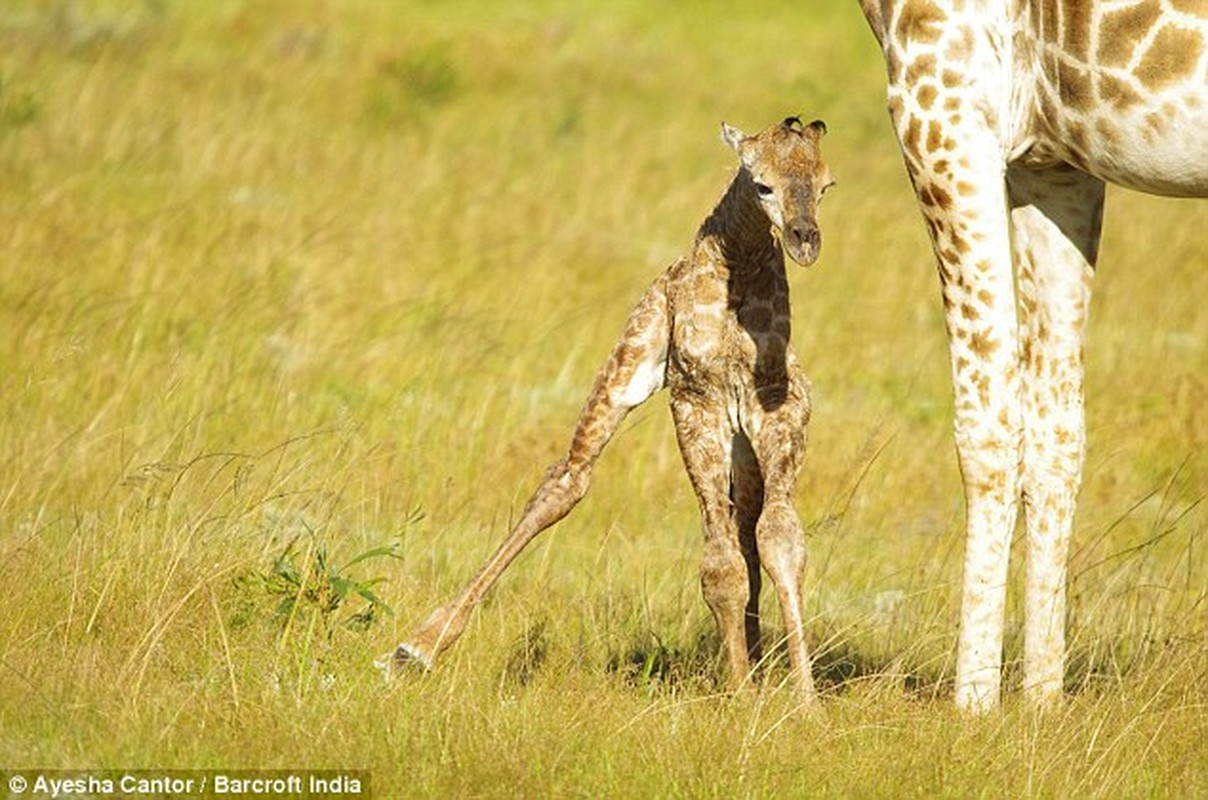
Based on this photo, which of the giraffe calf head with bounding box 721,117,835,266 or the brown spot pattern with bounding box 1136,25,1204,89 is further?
the brown spot pattern with bounding box 1136,25,1204,89

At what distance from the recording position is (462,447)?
34.1 ft

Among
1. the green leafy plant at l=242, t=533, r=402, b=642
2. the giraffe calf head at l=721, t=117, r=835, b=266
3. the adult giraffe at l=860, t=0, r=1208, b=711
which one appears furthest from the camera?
the green leafy plant at l=242, t=533, r=402, b=642

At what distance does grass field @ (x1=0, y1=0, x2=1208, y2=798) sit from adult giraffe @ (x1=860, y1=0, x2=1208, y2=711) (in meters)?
0.67

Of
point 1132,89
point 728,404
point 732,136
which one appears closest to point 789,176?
point 732,136

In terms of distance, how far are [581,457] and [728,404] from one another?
0.57 meters

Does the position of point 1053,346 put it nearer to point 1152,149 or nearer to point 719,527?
point 1152,149

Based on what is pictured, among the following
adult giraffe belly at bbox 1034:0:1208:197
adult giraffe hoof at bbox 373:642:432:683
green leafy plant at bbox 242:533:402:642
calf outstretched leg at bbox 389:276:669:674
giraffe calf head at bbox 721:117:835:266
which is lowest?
adult giraffe hoof at bbox 373:642:432:683

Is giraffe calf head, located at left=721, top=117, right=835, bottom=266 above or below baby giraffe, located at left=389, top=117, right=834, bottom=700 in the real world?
above

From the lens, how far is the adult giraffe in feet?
22.7

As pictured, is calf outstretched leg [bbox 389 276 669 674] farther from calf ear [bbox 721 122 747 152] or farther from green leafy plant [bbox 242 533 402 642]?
calf ear [bbox 721 122 747 152]

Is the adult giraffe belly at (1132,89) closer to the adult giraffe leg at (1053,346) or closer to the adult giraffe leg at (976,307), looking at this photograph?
the adult giraffe leg at (976,307)

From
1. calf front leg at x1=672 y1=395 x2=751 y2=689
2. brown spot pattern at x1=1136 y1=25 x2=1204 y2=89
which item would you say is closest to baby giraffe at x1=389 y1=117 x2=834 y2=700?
calf front leg at x1=672 y1=395 x2=751 y2=689

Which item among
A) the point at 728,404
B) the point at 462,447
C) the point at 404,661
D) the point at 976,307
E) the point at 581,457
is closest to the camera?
the point at 404,661

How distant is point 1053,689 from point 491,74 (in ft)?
46.0
